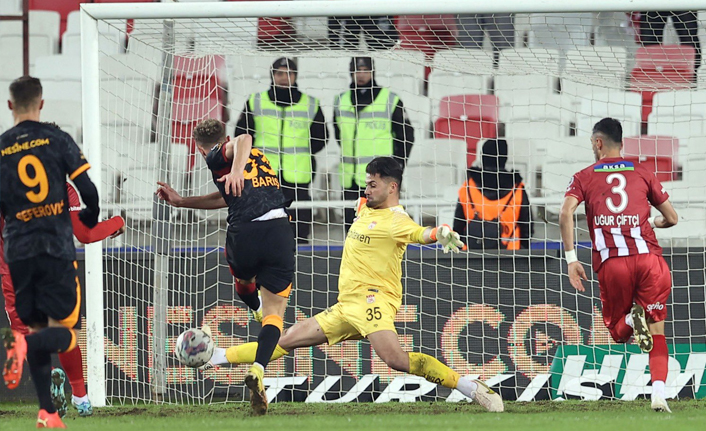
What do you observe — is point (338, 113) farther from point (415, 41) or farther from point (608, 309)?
point (608, 309)

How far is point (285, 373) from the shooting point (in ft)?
25.7

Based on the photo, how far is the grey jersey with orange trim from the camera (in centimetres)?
533

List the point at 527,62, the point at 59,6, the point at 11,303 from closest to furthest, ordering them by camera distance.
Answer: the point at 11,303 → the point at 527,62 → the point at 59,6

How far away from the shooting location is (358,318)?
6375 millimetres

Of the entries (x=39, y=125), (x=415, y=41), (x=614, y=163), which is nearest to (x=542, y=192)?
(x=415, y=41)

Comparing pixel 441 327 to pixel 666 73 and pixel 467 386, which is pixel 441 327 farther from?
pixel 666 73

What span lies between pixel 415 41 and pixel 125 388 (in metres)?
3.83

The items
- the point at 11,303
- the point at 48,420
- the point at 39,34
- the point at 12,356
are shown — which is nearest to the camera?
the point at 12,356

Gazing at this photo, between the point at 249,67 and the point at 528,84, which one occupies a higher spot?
the point at 249,67

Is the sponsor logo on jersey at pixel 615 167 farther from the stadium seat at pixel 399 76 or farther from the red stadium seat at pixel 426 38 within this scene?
the stadium seat at pixel 399 76

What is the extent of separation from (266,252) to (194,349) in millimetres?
752

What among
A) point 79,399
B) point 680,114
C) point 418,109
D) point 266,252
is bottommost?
point 79,399

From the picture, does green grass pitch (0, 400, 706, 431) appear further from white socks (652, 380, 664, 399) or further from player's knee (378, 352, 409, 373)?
player's knee (378, 352, 409, 373)

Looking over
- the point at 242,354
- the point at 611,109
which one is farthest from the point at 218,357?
the point at 611,109
